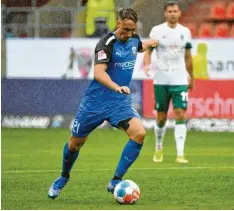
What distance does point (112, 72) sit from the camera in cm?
1073

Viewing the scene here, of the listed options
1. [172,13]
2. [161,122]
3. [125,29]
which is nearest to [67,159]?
[125,29]

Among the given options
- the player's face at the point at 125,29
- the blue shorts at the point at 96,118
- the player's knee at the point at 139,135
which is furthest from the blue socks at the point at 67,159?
the player's face at the point at 125,29

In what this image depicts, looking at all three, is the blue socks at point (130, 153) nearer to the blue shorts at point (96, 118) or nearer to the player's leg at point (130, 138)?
the player's leg at point (130, 138)

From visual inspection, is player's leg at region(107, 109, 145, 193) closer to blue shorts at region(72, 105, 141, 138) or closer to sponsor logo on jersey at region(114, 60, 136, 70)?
blue shorts at region(72, 105, 141, 138)

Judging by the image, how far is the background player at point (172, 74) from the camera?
15102 millimetres

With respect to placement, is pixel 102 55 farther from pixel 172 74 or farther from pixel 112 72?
pixel 172 74

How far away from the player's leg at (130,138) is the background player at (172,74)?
4.49m

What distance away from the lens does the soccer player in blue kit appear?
34.4 feet

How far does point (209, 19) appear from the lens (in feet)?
79.9

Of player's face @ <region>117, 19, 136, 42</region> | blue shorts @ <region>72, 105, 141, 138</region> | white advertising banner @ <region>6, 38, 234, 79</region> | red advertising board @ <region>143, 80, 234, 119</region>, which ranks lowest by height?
red advertising board @ <region>143, 80, 234, 119</region>

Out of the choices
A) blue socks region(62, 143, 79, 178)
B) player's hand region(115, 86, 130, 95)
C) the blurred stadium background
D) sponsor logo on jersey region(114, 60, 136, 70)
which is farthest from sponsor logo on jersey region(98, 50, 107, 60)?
the blurred stadium background

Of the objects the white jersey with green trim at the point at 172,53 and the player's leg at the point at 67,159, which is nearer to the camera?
the player's leg at the point at 67,159

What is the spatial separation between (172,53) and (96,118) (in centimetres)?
482

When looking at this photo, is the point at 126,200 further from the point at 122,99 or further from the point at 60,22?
the point at 60,22
